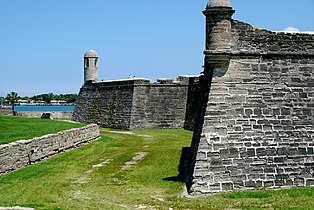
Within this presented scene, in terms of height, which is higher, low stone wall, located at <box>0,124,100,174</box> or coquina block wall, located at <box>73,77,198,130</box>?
coquina block wall, located at <box>73,77,198,130</box>

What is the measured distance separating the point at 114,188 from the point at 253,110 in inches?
162

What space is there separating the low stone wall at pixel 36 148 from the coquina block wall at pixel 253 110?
20.2ft

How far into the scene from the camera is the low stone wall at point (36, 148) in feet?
53.7

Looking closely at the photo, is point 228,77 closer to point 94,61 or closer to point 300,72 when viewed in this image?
point 300,72

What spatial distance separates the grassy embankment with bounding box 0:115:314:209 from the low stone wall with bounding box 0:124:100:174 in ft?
1.12

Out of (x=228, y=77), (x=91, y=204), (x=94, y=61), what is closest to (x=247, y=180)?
(x=228, y=77)

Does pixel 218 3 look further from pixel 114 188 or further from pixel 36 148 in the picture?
pixel 36 148

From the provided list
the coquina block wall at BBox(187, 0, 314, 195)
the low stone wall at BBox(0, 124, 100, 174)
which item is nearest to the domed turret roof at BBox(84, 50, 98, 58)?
the low stone wall at BBox(0, 124, 100, 174)

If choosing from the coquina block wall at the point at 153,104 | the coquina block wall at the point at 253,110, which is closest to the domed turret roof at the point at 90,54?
the coquina block wall at the point at 153,104

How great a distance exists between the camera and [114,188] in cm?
A: 1370

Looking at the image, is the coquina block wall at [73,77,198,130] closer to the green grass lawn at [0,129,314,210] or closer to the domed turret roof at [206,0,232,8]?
the green grass lawn at [0,129,314,210]

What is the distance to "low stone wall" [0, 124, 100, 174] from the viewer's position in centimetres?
1636

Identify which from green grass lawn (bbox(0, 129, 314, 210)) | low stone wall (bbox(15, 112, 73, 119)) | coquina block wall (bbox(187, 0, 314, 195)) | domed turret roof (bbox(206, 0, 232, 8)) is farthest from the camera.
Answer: low stone wall (bbox(15, 112, 73, 119))

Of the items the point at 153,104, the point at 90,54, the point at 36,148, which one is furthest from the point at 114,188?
the point at 90,54
